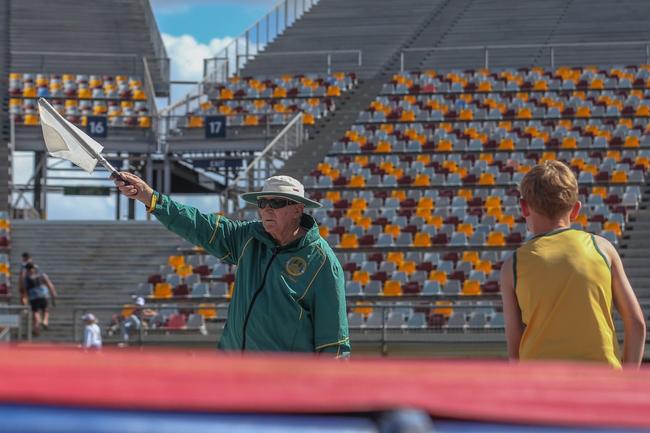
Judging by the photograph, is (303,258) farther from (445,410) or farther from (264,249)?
(445,410)

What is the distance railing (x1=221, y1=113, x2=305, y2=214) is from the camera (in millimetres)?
24367

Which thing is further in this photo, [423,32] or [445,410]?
[423,32]

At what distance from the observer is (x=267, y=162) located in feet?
89.8

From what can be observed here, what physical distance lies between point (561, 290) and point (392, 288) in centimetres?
1745

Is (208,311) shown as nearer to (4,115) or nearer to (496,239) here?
(496,239)

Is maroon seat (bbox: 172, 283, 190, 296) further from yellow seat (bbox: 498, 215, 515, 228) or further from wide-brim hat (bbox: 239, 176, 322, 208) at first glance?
wide-brim hat (bbox: 239, 176, 322, 208)

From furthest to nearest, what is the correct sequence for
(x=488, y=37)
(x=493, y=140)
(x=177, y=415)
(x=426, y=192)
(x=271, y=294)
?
(x=488, y=37), (x=493, y=140), (x=426, y=192), (x=271, y=294), (x=177, y=415)

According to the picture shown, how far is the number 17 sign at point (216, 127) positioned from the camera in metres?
30.5

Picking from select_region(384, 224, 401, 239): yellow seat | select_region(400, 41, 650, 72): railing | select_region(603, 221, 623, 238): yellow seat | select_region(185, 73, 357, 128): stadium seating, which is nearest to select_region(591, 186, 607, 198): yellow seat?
select_region(603, 221, 623, 238): yellow seat

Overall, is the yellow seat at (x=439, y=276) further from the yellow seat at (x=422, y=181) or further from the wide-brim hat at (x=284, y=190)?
the wide-brim hat at (x=284, y=190)

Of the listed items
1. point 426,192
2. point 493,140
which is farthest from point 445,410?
point 493,140

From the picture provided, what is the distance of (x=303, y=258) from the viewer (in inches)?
210

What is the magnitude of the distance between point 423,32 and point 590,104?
9.11 m

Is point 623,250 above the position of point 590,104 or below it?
below
